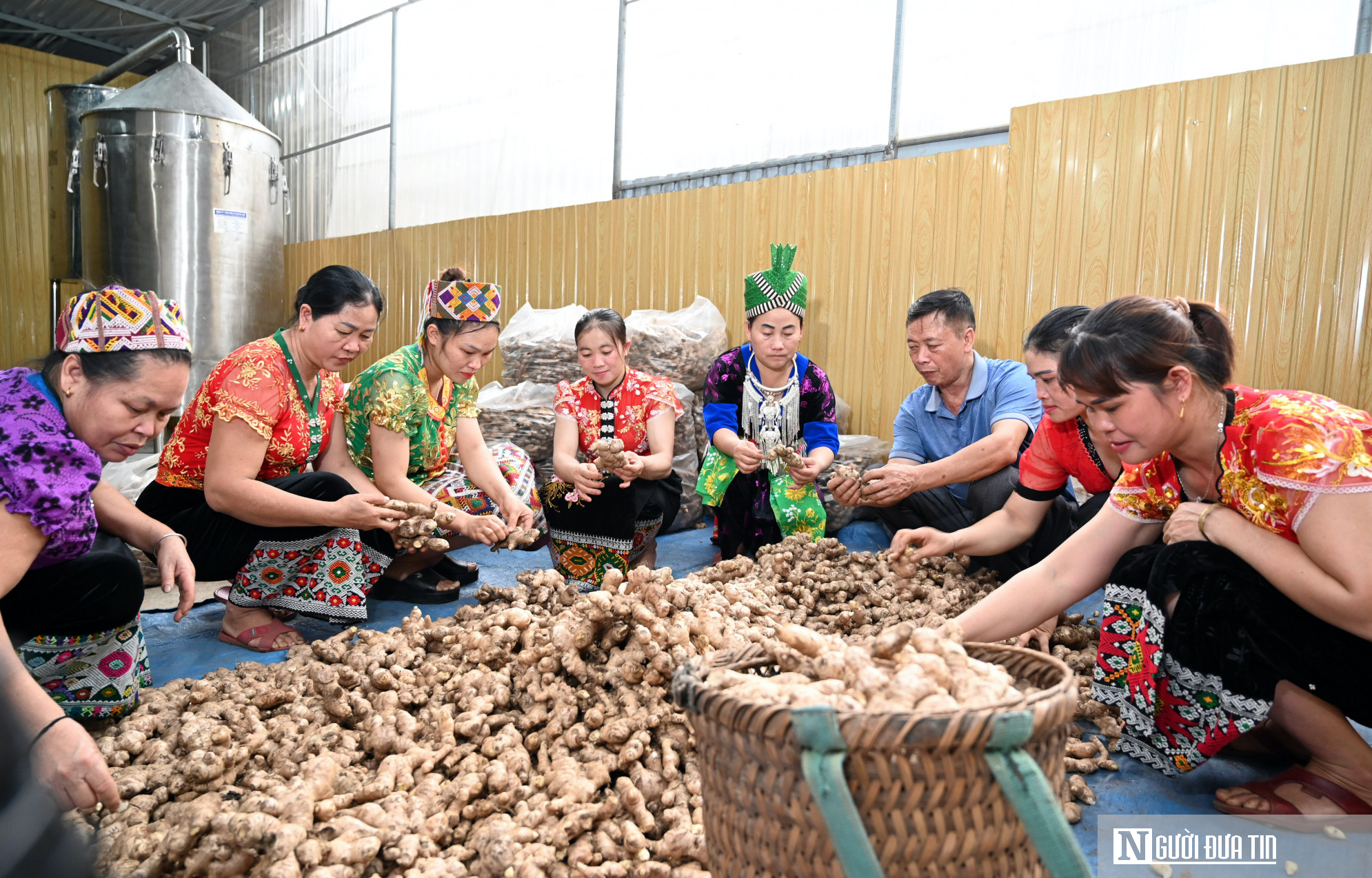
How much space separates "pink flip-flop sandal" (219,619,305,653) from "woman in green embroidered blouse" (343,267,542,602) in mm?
505

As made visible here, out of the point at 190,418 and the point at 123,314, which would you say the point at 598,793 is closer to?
the point at 123,314

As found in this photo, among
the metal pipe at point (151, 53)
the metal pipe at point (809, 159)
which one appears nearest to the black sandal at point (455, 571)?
the metal pipe at point (809, 159)

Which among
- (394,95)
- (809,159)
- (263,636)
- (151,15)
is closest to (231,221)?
(394,95)

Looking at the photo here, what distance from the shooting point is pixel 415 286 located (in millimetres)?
6953

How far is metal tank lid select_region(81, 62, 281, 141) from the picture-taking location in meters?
6.40

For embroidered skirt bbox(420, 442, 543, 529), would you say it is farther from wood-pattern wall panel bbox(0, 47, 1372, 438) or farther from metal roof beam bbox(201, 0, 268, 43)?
metal roof beam bbox(201, 0, 268, 43)

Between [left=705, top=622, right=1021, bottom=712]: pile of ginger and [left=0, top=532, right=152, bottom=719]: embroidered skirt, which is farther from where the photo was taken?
[left=0, top=532, right=152, bottom=719]: embroidered skirt

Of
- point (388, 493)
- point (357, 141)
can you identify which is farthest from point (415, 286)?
point (388, 493)

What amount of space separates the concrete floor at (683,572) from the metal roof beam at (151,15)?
755 centimetres

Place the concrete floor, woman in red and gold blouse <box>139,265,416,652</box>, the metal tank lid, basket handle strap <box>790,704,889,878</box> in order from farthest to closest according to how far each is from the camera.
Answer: the metal tank lid
woman in red and gold blouse <box>139,265,416,652</box>
the concrete floor
basket handle strap <box>790,704,889,878</box>

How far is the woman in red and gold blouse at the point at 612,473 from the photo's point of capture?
3.02 meters

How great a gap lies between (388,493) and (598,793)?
56.7 inches

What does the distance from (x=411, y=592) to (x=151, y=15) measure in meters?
8.41

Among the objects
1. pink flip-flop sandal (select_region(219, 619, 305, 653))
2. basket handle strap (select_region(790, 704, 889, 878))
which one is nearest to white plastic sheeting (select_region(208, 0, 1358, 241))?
pink flip-flop sandal (select_region(219, 619, 305, 653))
